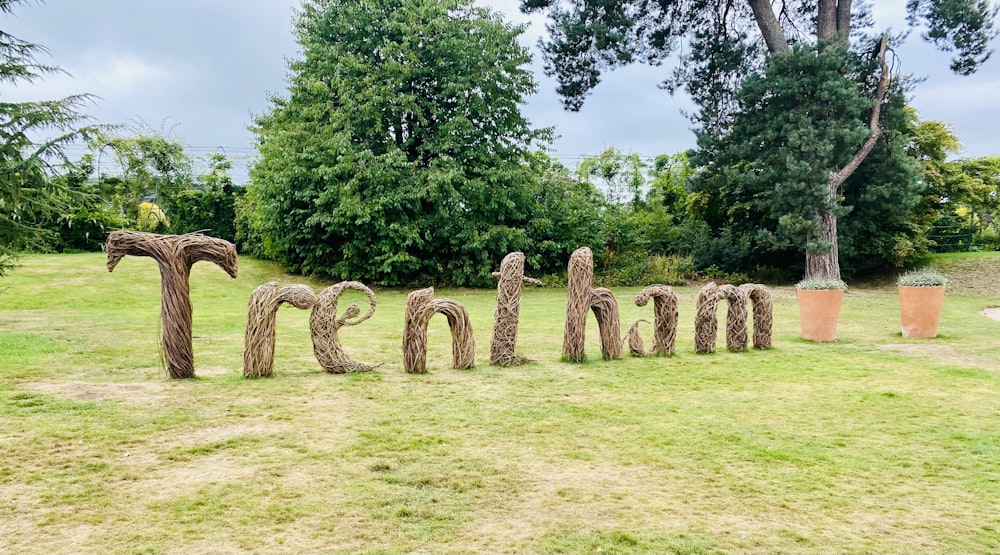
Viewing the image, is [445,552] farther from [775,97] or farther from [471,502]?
[775,97]

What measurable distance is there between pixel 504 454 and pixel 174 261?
3.62m

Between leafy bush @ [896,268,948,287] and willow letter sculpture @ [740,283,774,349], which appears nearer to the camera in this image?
willow letter sculpture @ [740,283,774,349]

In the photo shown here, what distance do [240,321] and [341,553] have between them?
9528mm

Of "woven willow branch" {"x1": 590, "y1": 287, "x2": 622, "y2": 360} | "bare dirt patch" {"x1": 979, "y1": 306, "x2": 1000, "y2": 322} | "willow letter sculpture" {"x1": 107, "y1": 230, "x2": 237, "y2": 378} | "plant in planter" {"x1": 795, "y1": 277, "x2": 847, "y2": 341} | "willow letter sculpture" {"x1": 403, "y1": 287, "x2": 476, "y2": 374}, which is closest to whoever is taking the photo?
"willow letter sculpture" {"x1": 107, "y1": 230, "x2": 237, "y2": 378}

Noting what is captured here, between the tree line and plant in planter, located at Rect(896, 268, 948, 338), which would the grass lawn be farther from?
the tree line

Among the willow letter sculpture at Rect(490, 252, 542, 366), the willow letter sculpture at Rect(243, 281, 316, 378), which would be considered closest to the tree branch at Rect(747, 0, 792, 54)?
the willow letter sculpture at Rect(490, 252, 542, 366)

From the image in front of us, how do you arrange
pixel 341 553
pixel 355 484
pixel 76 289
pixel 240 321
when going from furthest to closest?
1. pixel 76 289
2. pixel 240 321
3. pixel 355 484
4. pixel 341 553

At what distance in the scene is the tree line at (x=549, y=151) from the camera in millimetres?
17266

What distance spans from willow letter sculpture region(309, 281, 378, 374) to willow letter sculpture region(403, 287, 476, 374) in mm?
418

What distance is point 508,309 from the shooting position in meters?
7.04

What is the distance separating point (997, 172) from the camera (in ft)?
67.7

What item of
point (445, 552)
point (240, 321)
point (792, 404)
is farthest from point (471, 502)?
point (240, 321)

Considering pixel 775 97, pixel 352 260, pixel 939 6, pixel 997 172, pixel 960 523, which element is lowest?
pixel 960 523

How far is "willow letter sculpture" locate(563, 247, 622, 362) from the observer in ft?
23.3
